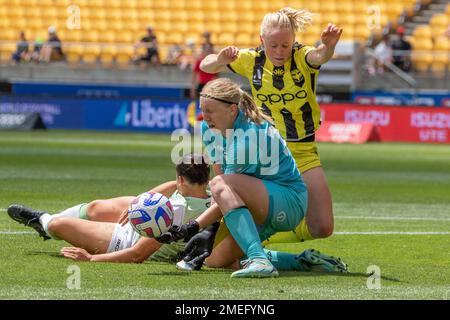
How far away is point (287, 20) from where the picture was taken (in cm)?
955

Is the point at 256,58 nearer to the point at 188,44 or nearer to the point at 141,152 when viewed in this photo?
the point at 141,152

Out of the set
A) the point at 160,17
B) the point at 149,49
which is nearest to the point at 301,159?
the point at 149,49

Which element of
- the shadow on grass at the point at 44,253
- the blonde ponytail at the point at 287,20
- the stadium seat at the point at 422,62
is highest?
the blonde ponytail at the point at 287,20

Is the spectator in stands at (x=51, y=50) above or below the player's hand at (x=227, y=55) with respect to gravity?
below

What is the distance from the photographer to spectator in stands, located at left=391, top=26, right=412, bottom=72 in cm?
3516

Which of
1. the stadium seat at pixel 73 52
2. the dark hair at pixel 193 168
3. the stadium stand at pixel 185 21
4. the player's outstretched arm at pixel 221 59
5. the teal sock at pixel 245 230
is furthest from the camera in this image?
the stadium stand at pixel 185 21

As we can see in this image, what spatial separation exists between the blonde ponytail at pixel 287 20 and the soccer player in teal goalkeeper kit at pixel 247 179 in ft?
3.08

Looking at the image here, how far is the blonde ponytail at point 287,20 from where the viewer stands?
375 inches

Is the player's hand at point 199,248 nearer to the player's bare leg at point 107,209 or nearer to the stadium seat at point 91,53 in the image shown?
the player's bare leg at point 107,209

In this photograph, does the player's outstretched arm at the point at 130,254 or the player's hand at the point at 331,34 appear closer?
the player's outstretched arm at the point at 130,254

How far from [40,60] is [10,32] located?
4.21m

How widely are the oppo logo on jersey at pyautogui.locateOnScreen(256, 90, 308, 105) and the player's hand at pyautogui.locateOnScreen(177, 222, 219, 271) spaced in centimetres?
171

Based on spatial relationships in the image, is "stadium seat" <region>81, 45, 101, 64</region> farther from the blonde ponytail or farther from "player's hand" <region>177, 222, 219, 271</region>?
"player's hand" <region>177, 222, 219, 271</region>

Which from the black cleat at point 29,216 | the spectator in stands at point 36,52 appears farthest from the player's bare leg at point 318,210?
the spectator in stands at point 36,52
